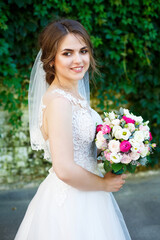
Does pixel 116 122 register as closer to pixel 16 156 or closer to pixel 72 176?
pixel 72 176

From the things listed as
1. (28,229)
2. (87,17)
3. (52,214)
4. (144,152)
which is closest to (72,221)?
(52,214)

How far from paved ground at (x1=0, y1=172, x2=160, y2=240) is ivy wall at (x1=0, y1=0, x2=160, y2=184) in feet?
1.30

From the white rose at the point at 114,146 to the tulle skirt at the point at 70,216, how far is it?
0.41 m

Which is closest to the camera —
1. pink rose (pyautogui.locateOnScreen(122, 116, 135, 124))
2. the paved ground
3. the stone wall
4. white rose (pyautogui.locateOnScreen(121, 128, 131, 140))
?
white rose (pyautogui.locateOnScreen(121, 128, 131, 140))

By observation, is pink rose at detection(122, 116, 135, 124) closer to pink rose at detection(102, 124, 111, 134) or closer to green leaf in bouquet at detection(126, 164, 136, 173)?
pink rose at detection(102, 124, 111, 134)

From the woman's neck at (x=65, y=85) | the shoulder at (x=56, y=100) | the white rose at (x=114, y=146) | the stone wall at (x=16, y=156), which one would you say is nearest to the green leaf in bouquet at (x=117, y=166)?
the white rose at (x=114, y=146)

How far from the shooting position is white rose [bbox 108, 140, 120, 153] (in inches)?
61.2

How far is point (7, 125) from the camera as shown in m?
4.18

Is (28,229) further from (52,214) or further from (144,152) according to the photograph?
(144,152)

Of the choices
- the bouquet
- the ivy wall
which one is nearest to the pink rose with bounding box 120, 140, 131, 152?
the bouquet

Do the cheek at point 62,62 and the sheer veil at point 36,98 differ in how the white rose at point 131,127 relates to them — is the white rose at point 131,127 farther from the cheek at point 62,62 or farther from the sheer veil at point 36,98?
the sheer veil at point 36,98

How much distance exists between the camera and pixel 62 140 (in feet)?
4.81

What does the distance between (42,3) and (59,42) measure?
2347mm

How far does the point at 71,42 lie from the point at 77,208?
110 cm
